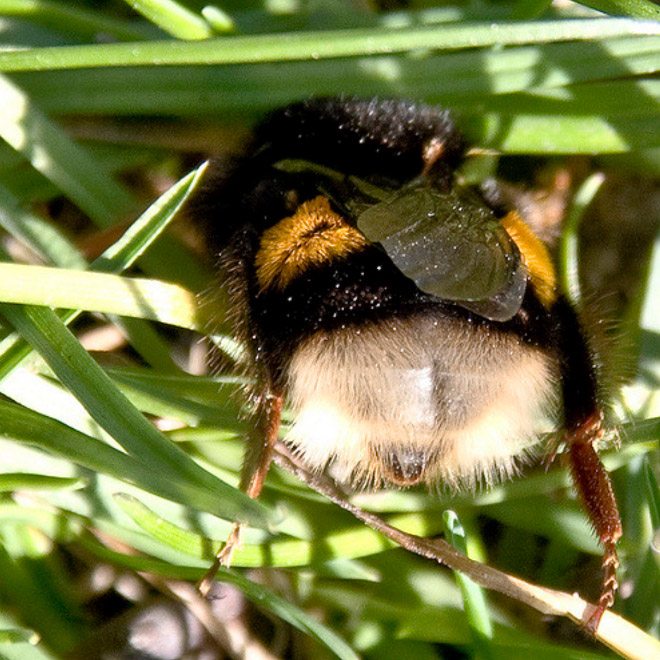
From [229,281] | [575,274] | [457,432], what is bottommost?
[575,274]

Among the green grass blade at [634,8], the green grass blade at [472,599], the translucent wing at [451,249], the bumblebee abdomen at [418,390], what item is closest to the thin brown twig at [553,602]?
the green grass blade at [472,599]

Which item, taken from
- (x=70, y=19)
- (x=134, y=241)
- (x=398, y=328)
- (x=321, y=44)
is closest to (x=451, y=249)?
(x=398, y=328)

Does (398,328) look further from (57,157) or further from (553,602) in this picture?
(57,157)

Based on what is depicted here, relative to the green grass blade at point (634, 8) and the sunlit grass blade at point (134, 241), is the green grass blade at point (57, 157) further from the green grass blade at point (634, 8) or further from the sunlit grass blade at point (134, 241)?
the green grass blade at point (634, 8)

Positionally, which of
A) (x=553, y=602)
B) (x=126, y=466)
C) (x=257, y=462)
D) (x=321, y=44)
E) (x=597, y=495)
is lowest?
(x=553, y=602)

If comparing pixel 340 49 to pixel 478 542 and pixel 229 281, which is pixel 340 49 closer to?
pixel 229 281

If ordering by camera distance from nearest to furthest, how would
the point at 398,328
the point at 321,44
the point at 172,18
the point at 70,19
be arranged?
the point at 398,328 → the point at 321,44 → the point at 172,18 → the point at 70,19

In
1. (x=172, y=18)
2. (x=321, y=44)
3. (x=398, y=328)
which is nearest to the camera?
(x=398, y=328)

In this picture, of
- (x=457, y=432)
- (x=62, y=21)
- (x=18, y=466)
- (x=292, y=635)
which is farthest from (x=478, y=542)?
(x=62, y=21)
